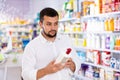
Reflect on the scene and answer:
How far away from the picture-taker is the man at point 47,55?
86.1 inches

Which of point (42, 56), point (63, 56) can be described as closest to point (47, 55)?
point (42, 56)

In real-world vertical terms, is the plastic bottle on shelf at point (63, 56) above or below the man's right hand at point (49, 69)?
above

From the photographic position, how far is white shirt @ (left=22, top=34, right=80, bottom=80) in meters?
2.24

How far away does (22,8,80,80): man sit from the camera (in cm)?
219

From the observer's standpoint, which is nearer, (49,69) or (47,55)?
(49,69)

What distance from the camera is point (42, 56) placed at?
91.2 inches

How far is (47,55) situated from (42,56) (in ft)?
0.17

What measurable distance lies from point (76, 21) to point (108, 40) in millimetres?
1687

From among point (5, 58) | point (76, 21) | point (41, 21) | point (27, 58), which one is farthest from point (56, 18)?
point (76, 21)

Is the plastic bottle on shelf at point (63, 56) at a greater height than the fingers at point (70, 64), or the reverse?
the plastic bottle on shelf at point (63, 56)

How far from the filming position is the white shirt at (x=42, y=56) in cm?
224

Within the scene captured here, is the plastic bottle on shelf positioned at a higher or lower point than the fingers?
higher

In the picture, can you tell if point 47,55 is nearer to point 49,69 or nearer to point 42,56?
point 42,56

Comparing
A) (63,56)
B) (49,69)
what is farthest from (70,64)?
(49,69)
